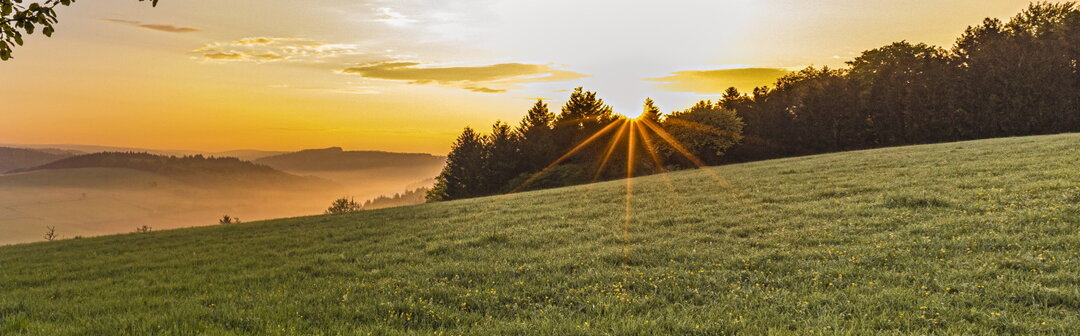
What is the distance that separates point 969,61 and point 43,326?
8404 cm

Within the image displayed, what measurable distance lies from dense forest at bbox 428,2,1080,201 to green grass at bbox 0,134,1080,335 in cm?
4871

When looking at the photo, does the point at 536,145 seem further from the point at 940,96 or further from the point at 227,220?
the point at 940,96

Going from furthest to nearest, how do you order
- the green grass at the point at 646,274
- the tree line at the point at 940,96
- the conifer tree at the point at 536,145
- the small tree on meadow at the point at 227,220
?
the conifer tree at the point at 536,145
the tree line at the point at 940,96
the small tree on meadow at the point at 227,220
the green grass at the point at 646,274

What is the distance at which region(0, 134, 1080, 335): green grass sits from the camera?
697 cm

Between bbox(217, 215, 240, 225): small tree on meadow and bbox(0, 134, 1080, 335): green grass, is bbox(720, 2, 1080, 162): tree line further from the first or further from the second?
bbox(217, 215, 240, 225): small tree on meadow

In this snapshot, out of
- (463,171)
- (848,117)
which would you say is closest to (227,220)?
(463,171)

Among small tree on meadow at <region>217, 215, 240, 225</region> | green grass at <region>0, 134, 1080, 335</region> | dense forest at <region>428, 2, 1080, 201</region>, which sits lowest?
small tree on meadow at <region>217, 215, 240, 225</region>

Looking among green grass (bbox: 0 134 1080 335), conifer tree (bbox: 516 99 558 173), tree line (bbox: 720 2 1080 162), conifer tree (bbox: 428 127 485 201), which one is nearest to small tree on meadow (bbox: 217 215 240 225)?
green grass (bbox: 0 134 1080 335)

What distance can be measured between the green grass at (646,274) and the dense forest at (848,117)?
48.7m

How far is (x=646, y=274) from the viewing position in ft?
30.7

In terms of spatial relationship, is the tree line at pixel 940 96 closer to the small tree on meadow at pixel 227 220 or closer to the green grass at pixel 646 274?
the green grass at pixel 646 274

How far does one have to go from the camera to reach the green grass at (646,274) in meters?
6.97

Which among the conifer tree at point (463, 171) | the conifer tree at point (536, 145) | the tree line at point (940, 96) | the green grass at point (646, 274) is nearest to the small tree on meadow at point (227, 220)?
the green grass at point (646, 274)

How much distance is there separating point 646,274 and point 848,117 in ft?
240
